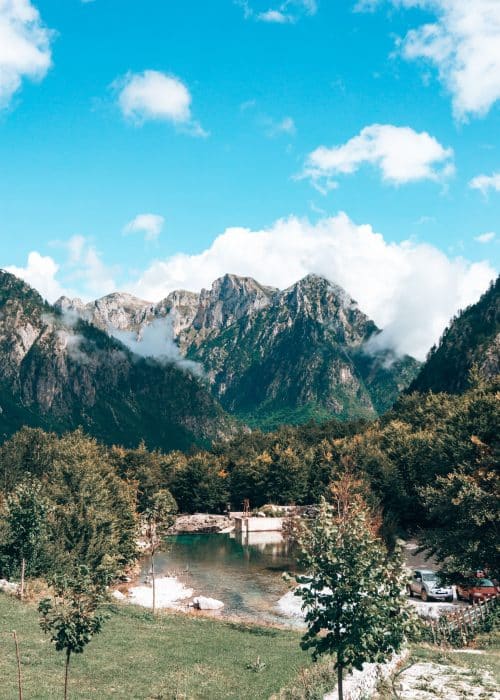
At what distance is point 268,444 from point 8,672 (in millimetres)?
153278

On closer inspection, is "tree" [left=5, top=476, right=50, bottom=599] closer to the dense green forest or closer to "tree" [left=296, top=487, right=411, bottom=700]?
the dense green forest

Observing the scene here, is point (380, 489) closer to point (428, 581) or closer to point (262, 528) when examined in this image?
A: point (262, 528)

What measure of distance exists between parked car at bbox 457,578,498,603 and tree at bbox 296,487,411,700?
31565 millimetres

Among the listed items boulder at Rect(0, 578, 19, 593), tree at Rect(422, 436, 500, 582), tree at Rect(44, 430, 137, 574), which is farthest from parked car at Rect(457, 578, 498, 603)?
boulder at Rect(0, 578, 19, 593)

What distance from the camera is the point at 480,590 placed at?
4616cm

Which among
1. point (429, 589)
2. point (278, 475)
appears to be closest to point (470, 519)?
point (429, 589)

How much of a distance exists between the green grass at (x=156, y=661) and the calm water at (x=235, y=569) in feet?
39.7

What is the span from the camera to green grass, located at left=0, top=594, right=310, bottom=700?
25.0 meters

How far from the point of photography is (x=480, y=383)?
176ft

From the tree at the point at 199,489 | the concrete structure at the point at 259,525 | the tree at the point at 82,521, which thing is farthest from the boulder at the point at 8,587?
the tree at the point at 199,489

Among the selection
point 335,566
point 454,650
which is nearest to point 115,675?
point 335,566

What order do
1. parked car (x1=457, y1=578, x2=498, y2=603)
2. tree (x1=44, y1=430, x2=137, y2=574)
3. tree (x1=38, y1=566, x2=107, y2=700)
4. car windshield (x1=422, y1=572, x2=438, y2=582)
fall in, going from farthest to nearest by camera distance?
tree (x1=44, y1=430, x2=137, y2=574)
car windshield (x1=422, y1=572, x2=438, y2=582)
parked car (x1=457, y1=578, x2=498, y2=603)
tree (x1=38, y1=566, x2=107, y2=700)

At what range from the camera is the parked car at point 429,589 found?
48.2 m

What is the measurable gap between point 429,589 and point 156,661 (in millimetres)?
27736
